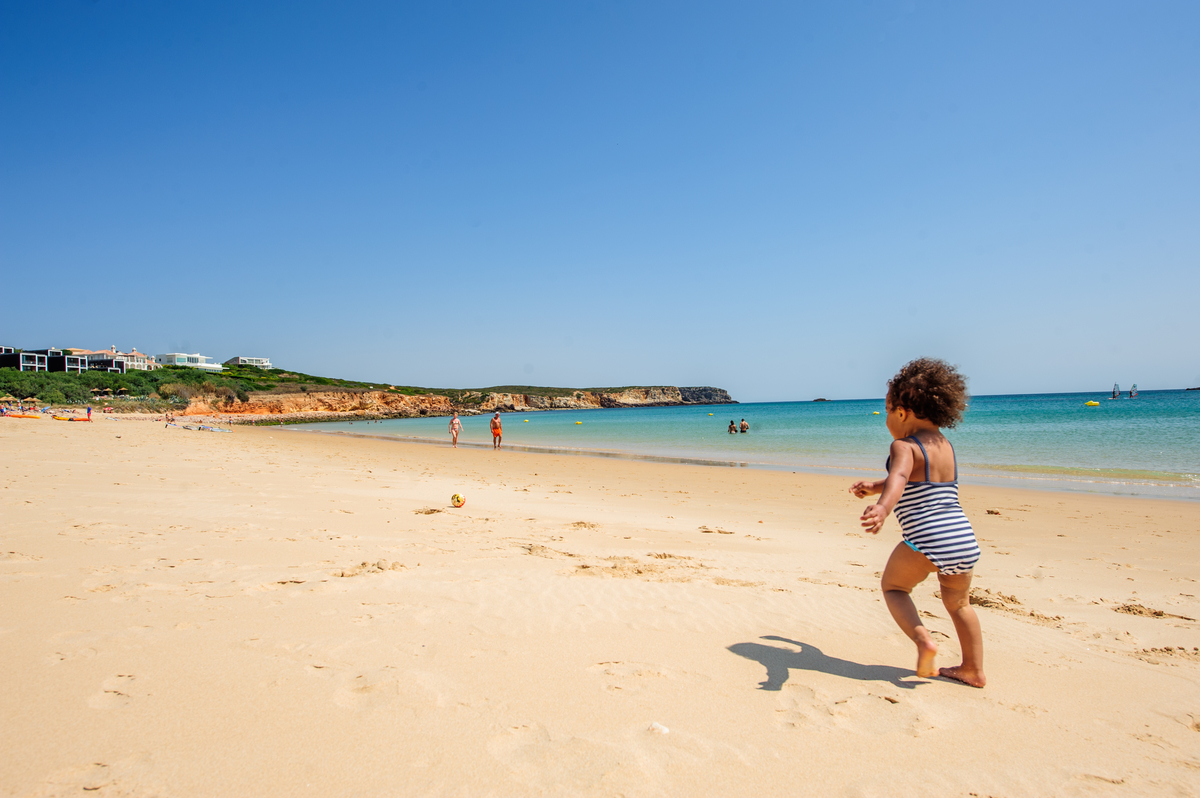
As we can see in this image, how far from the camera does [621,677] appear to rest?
3.02 meters

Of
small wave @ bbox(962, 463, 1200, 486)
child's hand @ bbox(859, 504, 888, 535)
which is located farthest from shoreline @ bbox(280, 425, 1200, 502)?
child's hand @ bbox(859, 504, 888, 535)

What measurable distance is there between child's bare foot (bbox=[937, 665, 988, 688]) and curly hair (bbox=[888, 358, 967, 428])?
1.32 metres

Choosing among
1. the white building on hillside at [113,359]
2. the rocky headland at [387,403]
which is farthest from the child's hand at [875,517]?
the white building on hillside at [113,359]

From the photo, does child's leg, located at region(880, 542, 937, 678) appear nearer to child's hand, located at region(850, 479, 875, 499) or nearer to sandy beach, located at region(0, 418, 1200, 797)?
sandy beach, located at region(0, 418, 1200, 797)

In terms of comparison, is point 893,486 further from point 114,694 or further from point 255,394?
point 255,394

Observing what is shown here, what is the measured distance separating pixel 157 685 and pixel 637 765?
219cm

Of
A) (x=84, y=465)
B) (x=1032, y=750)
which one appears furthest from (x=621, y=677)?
(x=84, y=465)

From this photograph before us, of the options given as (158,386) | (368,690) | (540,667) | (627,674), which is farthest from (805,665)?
(158,386)

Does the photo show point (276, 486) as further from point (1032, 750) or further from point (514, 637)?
point (1032, 750)

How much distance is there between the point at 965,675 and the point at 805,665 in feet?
2.65

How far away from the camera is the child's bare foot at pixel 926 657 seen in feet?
10.2

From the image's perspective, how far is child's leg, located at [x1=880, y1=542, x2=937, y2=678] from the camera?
10.2 feet

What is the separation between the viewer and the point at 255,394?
73375 mm

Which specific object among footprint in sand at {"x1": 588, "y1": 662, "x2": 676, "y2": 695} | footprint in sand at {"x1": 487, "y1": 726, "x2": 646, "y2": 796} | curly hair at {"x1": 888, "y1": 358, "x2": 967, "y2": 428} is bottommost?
footprint in sand at {"x1": 588, "y1": 662, "x2": 676, "y2": 695}
